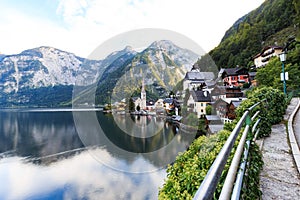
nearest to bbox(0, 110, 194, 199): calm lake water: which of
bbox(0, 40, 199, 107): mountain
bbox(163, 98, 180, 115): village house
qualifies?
bbox(163, 98, 180, 115): village house

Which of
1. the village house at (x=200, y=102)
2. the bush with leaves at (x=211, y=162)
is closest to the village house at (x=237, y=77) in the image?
the village house at (x=200, y=102)

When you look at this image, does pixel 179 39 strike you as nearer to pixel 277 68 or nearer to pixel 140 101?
pixel 277 68

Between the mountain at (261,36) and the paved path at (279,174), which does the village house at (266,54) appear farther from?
the paved path at (279,174)

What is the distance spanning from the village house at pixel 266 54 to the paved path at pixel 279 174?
117 ft

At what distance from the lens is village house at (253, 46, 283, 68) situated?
32750 millimetres

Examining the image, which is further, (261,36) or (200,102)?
(261,36)

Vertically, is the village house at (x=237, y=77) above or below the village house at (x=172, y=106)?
above

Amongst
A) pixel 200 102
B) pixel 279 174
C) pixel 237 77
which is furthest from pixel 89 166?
pixel 237 77

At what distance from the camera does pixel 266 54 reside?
113 ft

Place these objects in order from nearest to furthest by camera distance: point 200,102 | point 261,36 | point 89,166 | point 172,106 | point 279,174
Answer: point 279,174
point 89,166
point 200,102
point 172,106
point 261,36

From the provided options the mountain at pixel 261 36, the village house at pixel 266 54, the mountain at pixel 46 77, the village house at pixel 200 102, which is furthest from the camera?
the mountain at pixel 46 77

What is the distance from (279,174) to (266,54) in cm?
4028

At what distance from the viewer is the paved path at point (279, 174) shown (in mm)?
1707

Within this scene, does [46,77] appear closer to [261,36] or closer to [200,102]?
[261,36]
